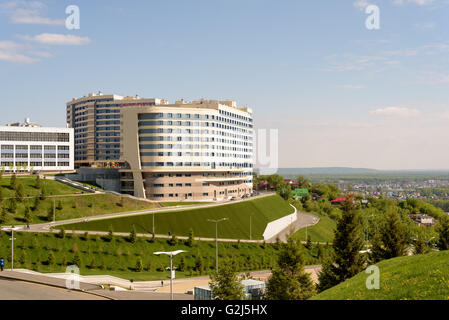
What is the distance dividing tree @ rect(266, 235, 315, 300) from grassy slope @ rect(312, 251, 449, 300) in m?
7.86

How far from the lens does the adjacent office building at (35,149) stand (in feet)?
450

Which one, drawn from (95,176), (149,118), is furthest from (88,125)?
(149,118)

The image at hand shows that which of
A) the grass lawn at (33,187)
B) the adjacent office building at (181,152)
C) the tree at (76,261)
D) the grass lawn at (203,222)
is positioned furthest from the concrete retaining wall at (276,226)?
the tree at (76,261)

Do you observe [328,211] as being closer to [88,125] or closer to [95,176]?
[95,176]

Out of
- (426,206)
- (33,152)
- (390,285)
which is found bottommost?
(426,206)

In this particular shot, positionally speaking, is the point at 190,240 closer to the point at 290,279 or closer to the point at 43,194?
the point at 43,194

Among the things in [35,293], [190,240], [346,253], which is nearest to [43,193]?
[190,240]

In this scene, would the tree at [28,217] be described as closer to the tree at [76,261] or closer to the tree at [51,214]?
the tree at [51,214]

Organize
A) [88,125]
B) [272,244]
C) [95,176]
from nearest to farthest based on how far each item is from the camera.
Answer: [272,244] < [95,176] < [88,125]

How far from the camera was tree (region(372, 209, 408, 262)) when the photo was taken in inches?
2028

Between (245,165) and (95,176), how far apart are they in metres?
52.5

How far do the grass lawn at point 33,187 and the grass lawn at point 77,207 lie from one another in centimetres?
673

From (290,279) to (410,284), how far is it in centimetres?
1443
